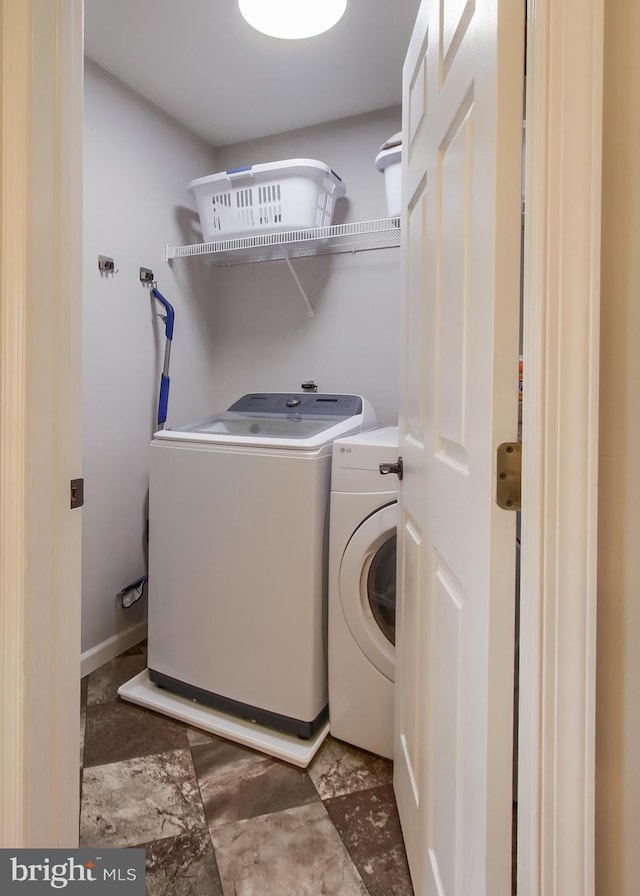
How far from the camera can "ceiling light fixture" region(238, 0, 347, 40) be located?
4.66 feet

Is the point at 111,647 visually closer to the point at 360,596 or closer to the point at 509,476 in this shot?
the point at 360,596

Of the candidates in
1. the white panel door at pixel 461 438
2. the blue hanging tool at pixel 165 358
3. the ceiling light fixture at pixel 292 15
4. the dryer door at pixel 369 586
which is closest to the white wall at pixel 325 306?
the blue hanging tool at pixel 165 358

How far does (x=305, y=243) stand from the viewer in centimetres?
211

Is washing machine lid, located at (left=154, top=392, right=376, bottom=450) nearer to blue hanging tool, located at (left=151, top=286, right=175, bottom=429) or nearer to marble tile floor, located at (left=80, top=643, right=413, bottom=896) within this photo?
blue hanging tool, located at (left=151, top=286, right=175, bottom=429)

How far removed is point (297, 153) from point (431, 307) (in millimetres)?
1876

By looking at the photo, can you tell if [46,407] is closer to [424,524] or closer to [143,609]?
[424,524]

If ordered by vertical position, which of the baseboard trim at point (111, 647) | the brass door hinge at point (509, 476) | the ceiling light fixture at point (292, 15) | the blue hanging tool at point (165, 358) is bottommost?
the baseboard trim at point (111, 647)

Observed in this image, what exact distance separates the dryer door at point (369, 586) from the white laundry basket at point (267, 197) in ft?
4.37

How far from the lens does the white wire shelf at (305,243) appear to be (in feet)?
6.36

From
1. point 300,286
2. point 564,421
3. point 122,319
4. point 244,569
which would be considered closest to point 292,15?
point 300,286

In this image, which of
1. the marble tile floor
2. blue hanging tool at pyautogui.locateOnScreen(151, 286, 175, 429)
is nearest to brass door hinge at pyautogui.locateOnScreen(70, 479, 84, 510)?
the marble tile floor

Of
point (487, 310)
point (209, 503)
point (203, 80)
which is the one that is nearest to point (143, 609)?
point (209, 503)

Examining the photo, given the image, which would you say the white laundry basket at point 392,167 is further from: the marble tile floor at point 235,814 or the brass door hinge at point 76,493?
the marble tile floor at point 235,814

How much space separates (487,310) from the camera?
2.00 feet
